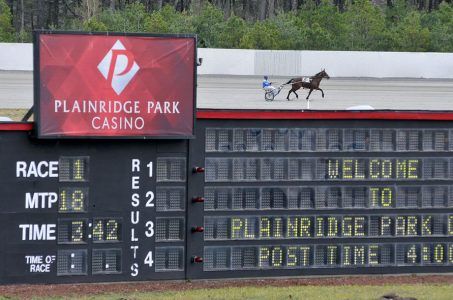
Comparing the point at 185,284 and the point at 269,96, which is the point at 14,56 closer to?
the point at 269,96

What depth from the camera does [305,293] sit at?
16.1m

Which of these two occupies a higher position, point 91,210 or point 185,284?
point 91,210

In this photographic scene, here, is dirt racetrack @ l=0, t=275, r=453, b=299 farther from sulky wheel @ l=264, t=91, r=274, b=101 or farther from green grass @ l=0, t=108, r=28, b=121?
sulky wheel @ l=264, t=91, r=274, b=101

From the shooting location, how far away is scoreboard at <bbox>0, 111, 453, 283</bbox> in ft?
55.8

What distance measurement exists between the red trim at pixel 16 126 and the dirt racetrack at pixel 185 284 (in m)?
2.28

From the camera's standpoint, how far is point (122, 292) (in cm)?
1667

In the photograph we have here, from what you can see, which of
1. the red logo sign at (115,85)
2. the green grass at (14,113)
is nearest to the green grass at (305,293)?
the red logo sign at (115,85)

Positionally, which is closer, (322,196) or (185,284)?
(185,284)

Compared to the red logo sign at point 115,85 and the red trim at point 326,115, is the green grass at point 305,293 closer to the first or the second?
the red logo sign at point 115,85

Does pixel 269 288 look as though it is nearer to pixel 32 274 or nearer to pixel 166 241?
pixel 166 241

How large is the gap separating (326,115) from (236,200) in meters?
1.89

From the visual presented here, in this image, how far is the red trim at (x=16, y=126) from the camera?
1672 cm

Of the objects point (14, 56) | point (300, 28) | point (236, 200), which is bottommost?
point (236, 200)

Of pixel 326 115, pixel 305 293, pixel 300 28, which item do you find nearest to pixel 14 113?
pixel 326 115
